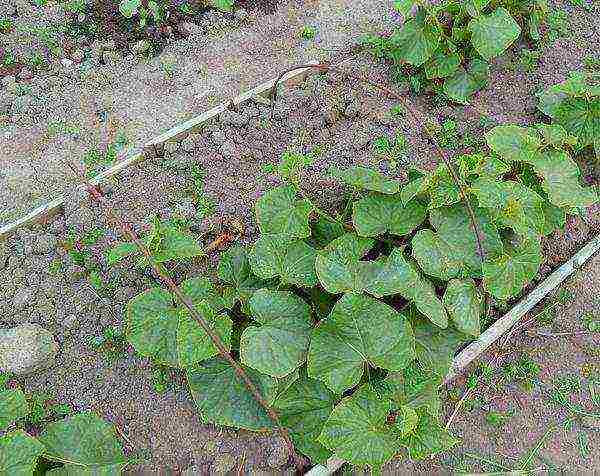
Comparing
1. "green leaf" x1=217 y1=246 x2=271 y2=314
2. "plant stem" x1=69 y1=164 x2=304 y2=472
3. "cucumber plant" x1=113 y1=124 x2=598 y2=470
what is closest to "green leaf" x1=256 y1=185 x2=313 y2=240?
"cucumber plant" x1=113 y1=124 x2=598 y2=470

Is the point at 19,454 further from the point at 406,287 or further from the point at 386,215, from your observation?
the point at 386,215

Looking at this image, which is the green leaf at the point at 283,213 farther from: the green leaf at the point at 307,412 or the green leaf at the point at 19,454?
the green leaf at the point at 19,454

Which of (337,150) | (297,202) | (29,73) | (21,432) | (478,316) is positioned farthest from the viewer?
(29,73)

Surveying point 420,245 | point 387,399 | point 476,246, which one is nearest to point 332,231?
point 420,245

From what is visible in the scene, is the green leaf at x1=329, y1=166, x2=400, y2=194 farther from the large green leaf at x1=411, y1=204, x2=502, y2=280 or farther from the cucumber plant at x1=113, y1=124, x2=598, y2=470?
the large green leaf at x1=411, y1=204, x2=502, y2=280

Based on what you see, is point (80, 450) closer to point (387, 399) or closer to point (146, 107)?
point (387, 399)

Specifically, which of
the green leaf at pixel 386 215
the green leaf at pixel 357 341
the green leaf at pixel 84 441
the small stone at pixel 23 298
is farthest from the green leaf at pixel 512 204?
the small stone at pixel 23 298

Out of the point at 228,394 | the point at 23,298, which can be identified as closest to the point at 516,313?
the point at 228,394
